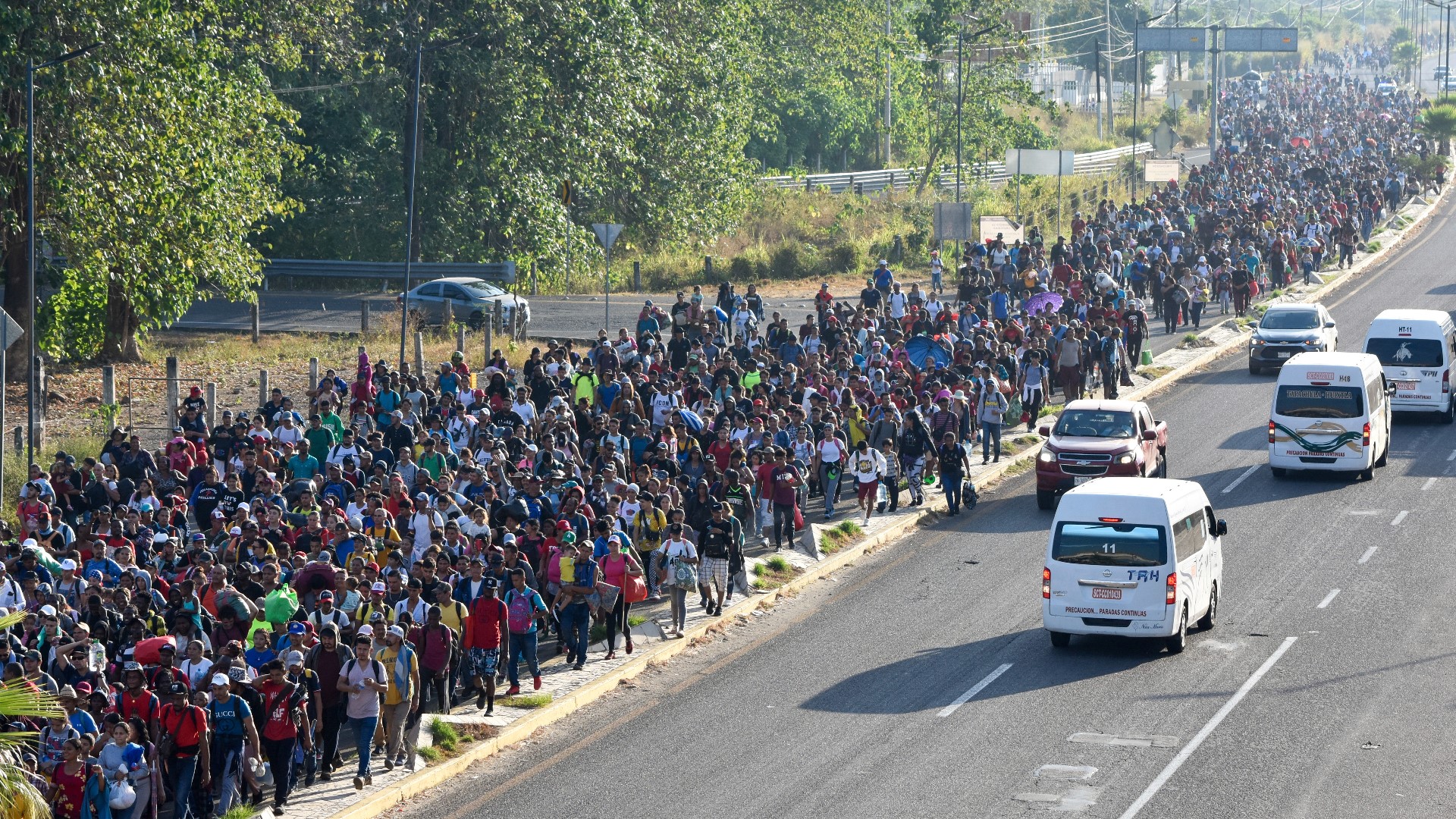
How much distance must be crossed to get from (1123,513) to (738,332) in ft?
61.5

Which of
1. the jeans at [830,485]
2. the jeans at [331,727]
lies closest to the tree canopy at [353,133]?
the jeans at [830,485]

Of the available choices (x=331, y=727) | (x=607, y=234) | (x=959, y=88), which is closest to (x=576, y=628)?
(x=331, y=727)

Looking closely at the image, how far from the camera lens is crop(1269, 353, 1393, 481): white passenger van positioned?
27.8 m

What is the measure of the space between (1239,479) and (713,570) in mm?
11808

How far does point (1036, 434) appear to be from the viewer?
3212 centimetres

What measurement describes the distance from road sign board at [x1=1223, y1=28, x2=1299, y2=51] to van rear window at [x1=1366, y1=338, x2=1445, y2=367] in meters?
60.1

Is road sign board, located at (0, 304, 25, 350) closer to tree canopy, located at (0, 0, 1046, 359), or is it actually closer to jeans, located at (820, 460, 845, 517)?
tree canopy, located at (0, 0, 1046, 359)

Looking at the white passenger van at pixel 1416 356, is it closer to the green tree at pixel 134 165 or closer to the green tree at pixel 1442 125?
the green tree at pixel 134 165

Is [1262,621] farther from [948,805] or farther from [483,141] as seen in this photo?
[483,141]

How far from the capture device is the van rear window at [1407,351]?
32375 millimetres

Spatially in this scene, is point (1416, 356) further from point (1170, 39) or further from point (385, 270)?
point (1170, 39)

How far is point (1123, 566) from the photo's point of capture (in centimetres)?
1881

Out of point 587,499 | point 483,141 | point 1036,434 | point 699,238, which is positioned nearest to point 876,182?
point 699,238

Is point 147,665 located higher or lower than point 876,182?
lower
